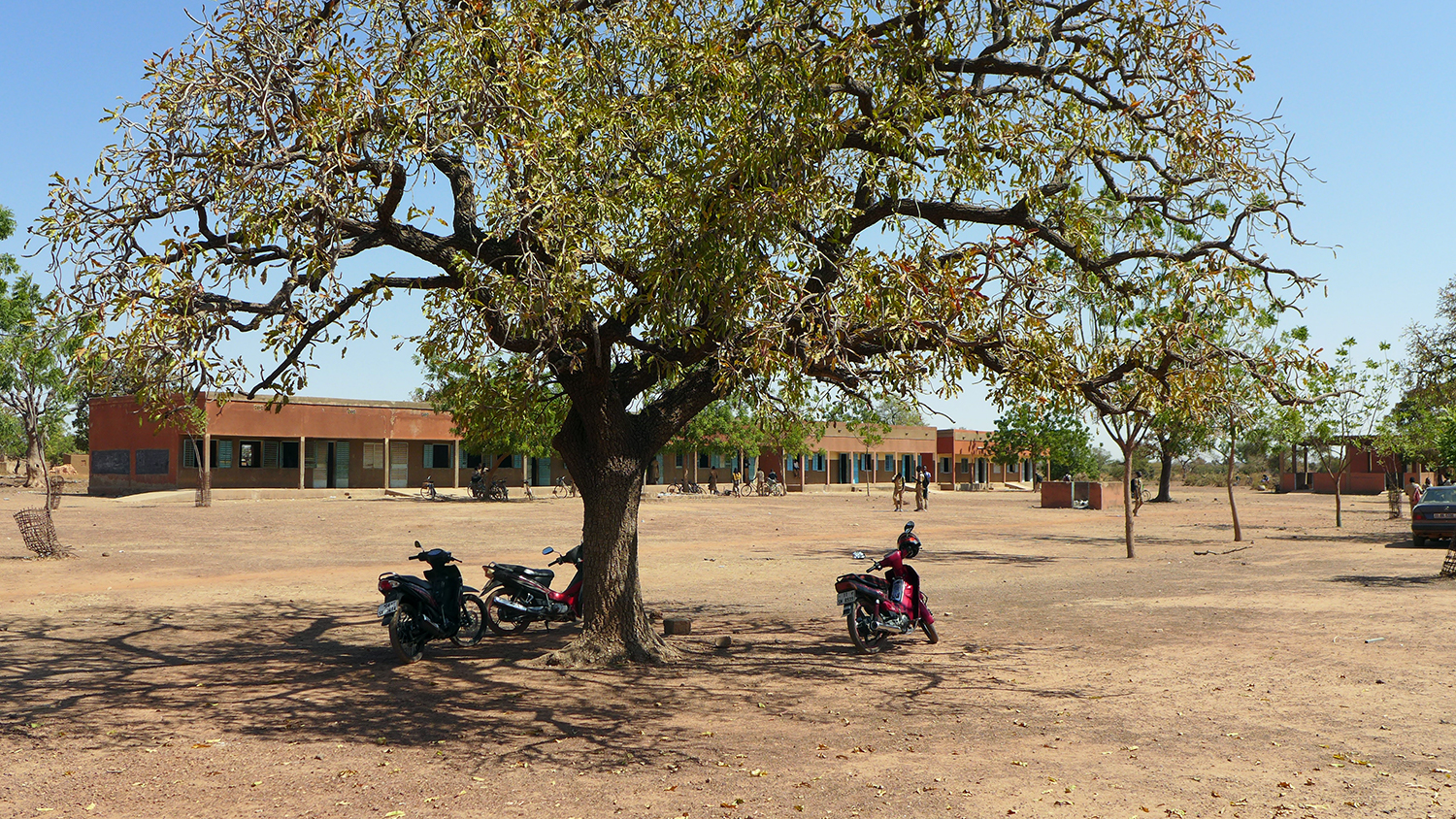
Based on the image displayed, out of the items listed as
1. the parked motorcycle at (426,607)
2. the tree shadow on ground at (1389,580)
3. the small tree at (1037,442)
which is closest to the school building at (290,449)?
the small tree at (1037,442)

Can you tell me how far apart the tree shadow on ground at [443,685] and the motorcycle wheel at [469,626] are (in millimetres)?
190

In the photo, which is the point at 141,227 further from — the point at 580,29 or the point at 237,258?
the point at 580,29

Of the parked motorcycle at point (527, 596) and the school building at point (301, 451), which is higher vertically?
the school building at point (301, 451)

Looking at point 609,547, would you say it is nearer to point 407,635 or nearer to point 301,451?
point 407,635

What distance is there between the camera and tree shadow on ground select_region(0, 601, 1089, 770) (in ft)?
23.7

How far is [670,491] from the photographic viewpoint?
2266 inches

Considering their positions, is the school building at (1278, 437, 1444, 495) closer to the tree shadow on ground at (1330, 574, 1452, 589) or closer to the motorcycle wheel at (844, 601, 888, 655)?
the tree shadow on ground at (1330, 574, 1452, 589)

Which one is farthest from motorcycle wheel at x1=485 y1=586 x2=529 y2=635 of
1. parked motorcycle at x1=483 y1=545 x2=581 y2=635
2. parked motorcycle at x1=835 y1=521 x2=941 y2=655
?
parked motorcycle at x1=835 y1=521 x2=941 y2=655

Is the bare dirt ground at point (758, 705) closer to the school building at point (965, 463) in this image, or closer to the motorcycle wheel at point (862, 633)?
the motorcycle wheel at point (862, 633)

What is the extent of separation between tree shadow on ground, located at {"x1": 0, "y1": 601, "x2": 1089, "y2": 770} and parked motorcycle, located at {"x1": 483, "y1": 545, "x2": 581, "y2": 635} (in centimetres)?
28

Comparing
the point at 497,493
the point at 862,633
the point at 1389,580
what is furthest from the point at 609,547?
the point at 497,493

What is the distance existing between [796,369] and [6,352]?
5455 centimetres

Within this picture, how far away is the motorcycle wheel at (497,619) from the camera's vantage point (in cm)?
1138

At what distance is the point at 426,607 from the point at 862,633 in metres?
4.29
